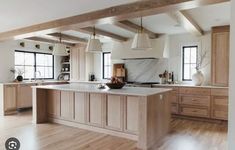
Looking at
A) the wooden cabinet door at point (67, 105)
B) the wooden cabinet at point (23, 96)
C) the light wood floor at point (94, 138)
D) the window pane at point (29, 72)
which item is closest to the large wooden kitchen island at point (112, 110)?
the wooden cabinet door at point (67, 105)

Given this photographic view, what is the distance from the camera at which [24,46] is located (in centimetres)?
699

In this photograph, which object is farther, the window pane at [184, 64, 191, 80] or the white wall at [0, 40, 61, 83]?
the white wall at [0, 40, 61, 83]

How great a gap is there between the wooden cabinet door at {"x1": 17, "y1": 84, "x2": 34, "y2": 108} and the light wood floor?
1519 mm

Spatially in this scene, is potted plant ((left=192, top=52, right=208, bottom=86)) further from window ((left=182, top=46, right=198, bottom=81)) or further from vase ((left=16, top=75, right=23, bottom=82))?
vase ((left=16, top=75, right=23, bottom=82))

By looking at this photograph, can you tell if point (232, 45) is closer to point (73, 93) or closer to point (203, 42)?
point (73, 93)

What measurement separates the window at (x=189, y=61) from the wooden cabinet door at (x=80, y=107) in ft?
10.9

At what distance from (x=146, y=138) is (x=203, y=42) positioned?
12.5ft

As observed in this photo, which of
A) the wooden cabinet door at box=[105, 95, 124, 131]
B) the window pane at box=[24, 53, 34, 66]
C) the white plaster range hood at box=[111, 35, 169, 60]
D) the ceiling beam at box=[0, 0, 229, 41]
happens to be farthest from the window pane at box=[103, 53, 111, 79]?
the wooden cabinet door at box=[105, 95, 124, 131]

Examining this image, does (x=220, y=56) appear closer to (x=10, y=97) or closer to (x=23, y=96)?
(x=23, y=96)

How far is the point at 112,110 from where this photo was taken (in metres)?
3.97

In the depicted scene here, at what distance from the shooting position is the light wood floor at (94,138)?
10.8 ft

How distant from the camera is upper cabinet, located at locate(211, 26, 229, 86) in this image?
5035 mm

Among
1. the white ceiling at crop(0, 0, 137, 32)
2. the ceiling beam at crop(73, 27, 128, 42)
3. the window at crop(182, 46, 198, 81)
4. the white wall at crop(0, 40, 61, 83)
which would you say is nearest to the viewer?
the white ceiling at crop(0, 0, 137, 32)

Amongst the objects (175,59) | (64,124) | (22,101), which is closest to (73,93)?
(64,124)
